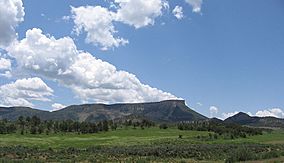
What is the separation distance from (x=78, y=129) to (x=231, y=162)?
13000 centimetres

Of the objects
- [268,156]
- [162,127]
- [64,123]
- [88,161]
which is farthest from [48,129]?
[268,156]

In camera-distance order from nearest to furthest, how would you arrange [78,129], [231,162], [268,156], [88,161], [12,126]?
[231,162] → [268,156] → [88,161] → [12,126] → [78,129]

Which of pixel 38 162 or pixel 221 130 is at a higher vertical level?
pixel 221 130

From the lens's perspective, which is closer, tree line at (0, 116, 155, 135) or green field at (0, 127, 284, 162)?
green field at (0, 127, 284, 162)

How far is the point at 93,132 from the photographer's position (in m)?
170

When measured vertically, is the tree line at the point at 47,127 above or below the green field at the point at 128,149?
above

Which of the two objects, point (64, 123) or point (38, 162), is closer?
point (38, 162)

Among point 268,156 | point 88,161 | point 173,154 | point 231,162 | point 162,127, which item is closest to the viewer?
point 231,162

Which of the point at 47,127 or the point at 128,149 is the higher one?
the point at 47,127

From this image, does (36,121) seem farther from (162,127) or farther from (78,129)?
(162,127)

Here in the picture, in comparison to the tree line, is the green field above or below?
below

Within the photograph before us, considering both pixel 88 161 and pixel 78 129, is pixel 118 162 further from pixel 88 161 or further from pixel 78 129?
pixel 78 129

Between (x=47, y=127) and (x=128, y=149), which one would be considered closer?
(x=128, y=149)

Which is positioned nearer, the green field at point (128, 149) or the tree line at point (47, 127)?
the green field at point (128, 149)
